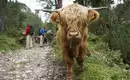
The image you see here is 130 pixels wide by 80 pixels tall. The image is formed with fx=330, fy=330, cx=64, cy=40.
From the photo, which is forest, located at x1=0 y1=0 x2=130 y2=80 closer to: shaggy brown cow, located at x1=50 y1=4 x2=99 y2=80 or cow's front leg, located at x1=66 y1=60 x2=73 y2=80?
cow's front leg, located at x1=66 y1=60 x2=73 y2=80

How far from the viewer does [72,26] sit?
24.6 ft

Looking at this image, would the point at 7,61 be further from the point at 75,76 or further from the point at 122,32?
the point at 122,32

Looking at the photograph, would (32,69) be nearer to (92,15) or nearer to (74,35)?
(92,15)

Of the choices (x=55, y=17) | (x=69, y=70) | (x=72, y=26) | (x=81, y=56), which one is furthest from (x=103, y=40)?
(x=72, y=26)

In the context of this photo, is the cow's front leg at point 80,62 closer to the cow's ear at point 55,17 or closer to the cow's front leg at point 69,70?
the cow's front leg at point 69,70

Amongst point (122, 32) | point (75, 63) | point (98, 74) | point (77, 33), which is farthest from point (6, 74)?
point (122, 32)

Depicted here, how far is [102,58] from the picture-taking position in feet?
39.0

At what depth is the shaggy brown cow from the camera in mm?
7543

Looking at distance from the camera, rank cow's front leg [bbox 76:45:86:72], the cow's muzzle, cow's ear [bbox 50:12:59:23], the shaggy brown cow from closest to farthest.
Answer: the cow's muzzle, the shaggy brown cow, cow's ear [bbox 50:12:59:23], cow's front leg [bbox 76:45:86:72]

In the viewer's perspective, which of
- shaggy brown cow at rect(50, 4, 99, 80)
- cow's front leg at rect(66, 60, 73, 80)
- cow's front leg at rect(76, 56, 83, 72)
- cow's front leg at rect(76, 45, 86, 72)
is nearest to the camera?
shaggy brown cow at rect(50, 4, 99, 80)

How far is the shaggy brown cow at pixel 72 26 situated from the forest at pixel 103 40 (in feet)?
2.63

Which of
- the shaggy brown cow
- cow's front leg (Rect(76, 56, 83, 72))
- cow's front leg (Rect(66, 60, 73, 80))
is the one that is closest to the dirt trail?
cow's front leg (Rect(76, 56, 83, 72))

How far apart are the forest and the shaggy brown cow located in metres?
0.80

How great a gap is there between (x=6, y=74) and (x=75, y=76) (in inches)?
103
